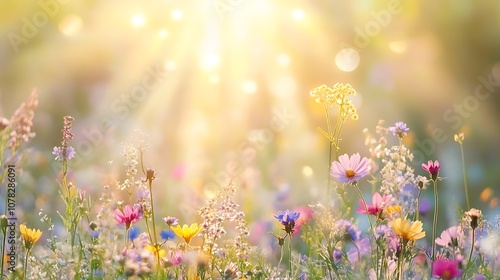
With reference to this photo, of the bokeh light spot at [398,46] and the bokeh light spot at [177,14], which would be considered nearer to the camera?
the bokeh light spot at [177,14]

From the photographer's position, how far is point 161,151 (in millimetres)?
3553

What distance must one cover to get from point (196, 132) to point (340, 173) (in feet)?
6.41

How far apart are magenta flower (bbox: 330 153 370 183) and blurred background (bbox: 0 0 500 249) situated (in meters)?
1.52

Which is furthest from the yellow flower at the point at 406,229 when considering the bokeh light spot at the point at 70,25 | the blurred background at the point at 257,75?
the bokeh light spot at the point at 70,25

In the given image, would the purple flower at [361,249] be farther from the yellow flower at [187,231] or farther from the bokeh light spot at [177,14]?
the bokeh light spot at [177,14]

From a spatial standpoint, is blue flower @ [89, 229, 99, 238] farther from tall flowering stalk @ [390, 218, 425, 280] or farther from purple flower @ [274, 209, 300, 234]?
tall flowering stalk @ [390, 218, 425, 280]

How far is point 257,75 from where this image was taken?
12.0 feet

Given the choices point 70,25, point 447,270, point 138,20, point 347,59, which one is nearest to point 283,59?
point 347,59

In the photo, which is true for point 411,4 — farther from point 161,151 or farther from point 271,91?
point 161,151

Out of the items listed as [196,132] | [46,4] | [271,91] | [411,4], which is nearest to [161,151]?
[196,132]

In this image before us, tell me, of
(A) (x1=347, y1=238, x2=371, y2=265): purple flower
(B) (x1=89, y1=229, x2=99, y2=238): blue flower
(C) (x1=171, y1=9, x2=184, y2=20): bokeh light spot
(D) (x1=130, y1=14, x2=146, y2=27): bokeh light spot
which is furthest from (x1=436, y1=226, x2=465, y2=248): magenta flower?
(D) (x1=130, y1=14, x2=146, y2=27): bokeh light spot

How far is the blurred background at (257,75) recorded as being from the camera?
3344mm

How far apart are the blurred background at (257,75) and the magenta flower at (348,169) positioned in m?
1.52

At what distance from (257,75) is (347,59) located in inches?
21.0
